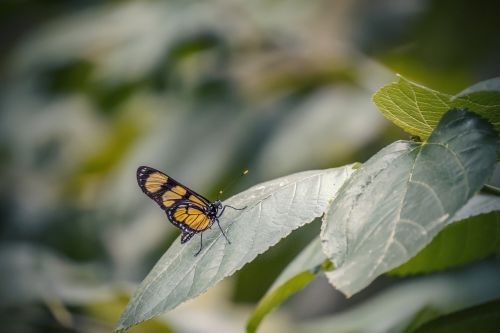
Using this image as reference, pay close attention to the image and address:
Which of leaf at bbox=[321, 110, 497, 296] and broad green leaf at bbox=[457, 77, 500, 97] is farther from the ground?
broad green leaf at bbox=[457, 77, 500, 97]

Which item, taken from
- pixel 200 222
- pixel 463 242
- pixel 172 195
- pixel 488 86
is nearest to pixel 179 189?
pixel 172 195

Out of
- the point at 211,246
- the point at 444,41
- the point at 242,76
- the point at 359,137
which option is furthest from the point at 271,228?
the point at 444,41

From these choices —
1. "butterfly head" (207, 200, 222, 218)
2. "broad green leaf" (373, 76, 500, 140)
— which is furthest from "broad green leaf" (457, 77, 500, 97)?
"butterfly head" (207, 200, 222, 218)

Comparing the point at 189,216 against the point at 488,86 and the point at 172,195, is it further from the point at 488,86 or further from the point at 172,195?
the point at 488,86

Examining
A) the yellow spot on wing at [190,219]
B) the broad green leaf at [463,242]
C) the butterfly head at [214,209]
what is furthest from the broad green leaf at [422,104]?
the yellow spot on wing at [190,219]

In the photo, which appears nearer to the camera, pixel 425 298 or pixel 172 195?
pixel 172 195

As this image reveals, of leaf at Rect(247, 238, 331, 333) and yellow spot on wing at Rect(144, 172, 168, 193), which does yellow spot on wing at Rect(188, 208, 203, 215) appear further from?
leaf at Rect(247, 238, 331, 333)
